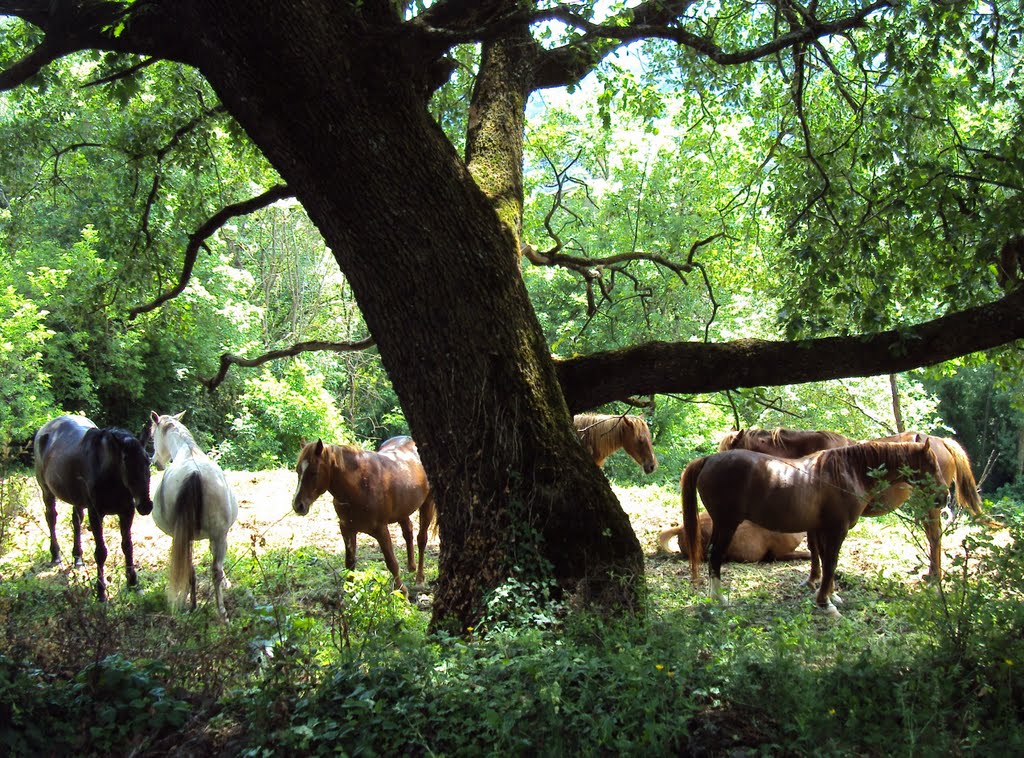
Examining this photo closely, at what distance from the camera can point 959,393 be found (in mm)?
32812

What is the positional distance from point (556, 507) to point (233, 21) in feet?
11.8

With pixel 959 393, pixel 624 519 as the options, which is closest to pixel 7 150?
pixel 624 519

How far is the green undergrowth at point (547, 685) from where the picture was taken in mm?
3336

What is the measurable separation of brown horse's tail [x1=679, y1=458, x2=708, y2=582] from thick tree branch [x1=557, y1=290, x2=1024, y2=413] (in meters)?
2.44

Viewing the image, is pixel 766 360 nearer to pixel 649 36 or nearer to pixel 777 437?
pixel 649 36

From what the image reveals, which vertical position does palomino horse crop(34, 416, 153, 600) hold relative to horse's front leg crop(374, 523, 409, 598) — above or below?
above

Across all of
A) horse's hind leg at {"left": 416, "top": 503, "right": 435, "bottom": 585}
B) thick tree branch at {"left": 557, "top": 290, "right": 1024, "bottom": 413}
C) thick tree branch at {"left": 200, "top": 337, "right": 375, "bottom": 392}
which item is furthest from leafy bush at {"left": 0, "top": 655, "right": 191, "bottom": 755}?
horse's hind leg at {"left": 416, "top": 503, "right": 435, "bottom": 585}

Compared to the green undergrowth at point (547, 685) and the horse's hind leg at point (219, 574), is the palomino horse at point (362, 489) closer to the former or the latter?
the horse's hind leg at point (219, 574)

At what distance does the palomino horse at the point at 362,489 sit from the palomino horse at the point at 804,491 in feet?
9.48

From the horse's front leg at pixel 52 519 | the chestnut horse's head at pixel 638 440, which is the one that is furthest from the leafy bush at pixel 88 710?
the chestnut horse's head at pixel 638 440

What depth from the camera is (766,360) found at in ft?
18.6

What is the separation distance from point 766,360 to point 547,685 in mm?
3035

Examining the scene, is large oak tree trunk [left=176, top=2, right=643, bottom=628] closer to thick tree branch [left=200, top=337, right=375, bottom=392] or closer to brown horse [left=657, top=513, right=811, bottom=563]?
thick tree branch [left=200, top=337, right=375, bottom=392]

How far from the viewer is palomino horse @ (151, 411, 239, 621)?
6.90 meters
